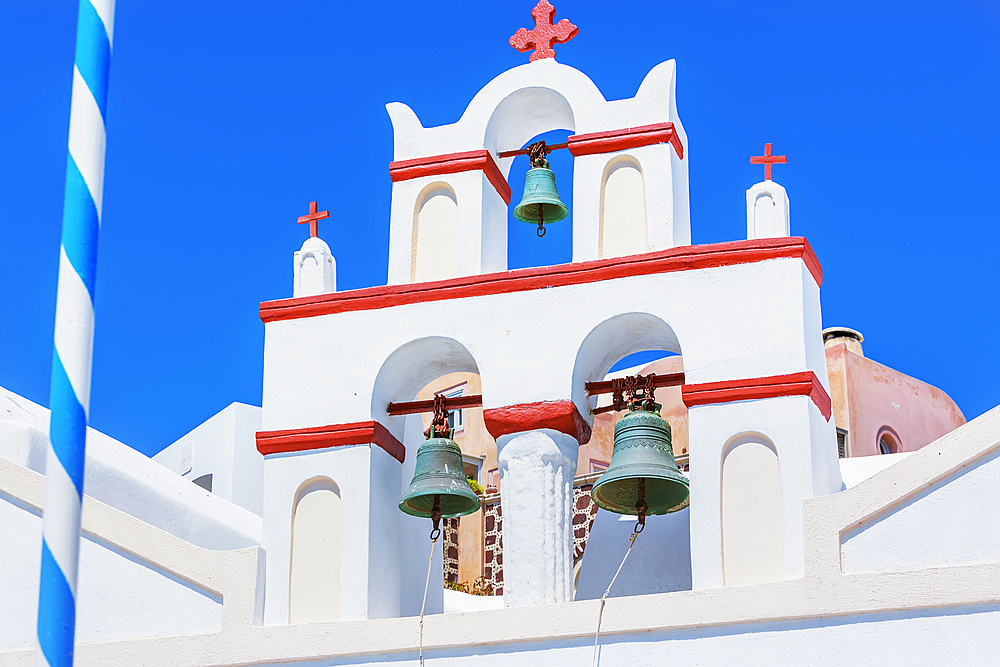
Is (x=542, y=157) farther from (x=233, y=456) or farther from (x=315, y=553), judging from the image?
(x=233, y=456)

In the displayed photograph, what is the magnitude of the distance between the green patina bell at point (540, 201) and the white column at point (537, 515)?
1.58 m

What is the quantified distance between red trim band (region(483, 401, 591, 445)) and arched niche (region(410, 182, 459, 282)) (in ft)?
3.24

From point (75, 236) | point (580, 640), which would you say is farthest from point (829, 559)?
point (75, 236)

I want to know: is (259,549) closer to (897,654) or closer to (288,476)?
(288,476)

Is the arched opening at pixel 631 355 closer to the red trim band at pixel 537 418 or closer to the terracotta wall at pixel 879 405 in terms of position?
the red trim band at pixel 537 418

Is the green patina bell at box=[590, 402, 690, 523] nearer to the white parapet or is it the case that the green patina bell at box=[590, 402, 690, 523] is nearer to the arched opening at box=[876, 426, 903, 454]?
the white parapet

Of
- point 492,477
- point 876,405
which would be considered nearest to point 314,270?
point 492,477

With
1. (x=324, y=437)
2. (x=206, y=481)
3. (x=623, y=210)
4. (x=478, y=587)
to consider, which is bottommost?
(x=324, y=437)

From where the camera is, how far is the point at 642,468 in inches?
296

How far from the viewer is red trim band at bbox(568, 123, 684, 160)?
27.1 ft

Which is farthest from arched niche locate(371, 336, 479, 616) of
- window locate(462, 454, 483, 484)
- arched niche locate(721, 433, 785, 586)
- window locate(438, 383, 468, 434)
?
window locate(438, 383, 468, 434)

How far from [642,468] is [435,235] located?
6.66 ft

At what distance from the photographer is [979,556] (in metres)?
6.69

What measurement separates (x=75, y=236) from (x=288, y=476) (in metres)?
3.94
